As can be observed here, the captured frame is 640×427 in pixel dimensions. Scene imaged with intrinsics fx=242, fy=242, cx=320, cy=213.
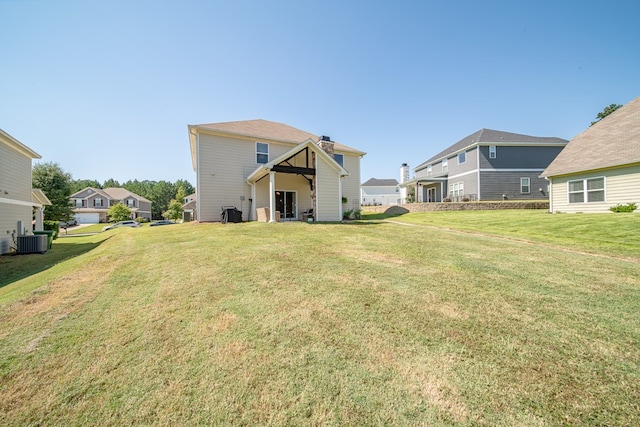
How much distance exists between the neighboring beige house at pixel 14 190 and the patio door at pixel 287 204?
13.0 m

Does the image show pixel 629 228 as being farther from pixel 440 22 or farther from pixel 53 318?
pixel 53 318

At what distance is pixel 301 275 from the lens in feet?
14.7

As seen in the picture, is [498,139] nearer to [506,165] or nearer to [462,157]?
[506,165]

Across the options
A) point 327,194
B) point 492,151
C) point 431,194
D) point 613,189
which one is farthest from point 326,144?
point 431,194

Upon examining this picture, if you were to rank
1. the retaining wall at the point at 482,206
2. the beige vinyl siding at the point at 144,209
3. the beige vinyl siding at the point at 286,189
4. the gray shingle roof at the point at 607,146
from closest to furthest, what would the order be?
the gray shingle roof at the point at 607,146 → the beige vinyl siding at the point at 286,189 → the retaining wall at the point at 482,206 → the beige vinyl siding at the point at 144,209

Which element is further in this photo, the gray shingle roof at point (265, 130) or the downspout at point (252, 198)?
the downspout at point (252, 198)

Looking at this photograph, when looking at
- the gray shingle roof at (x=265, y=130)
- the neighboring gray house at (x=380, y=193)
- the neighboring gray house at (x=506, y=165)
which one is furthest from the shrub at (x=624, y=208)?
the neighboring gray house at (x=380, y=193)

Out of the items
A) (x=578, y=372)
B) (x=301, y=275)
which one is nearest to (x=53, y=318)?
(x=301, y=275)

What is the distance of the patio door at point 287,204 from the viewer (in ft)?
55.0

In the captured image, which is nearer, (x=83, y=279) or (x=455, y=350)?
(x=455, y=350)

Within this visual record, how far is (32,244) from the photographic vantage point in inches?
454

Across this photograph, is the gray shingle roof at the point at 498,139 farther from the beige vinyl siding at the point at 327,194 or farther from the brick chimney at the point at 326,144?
the beige vinyl siding at the point at 327,194

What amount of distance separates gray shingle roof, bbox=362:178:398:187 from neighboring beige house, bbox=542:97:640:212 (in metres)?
37.9

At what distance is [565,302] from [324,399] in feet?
11.8
